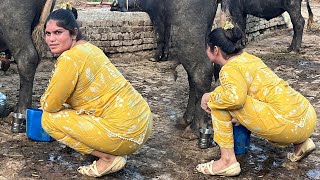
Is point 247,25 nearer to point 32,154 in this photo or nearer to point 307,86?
point 307,86

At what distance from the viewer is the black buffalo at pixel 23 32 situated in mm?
3811

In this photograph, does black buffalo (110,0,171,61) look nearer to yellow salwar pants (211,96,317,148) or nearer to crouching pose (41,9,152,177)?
yellow salwar pants (211,96,317,148)

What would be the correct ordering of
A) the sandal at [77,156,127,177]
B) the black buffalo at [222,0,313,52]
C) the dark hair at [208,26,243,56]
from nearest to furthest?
the sandal at [77,156,127,177]
the dark hair at [208,26,243,56]
the black buffalo at [222,0,313,52]

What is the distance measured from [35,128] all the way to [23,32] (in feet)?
2.45

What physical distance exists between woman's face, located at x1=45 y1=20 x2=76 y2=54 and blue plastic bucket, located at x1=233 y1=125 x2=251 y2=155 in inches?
49.2

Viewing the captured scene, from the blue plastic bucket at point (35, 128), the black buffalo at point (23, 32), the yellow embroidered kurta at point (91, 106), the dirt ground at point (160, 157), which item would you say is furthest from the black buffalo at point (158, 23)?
the yellow embroidered kurta at point (91, 106)

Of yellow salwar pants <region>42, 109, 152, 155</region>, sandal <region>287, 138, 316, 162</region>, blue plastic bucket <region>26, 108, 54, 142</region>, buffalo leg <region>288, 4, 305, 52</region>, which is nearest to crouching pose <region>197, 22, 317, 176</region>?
sandal <region>287, 138, 316, 162</region>

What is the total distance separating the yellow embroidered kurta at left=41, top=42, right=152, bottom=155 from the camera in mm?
2949

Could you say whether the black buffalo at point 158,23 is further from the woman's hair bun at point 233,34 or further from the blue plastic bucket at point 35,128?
the woman's hair bun at point 233,34

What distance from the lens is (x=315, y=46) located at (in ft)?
29.4

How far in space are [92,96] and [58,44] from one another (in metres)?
0.38

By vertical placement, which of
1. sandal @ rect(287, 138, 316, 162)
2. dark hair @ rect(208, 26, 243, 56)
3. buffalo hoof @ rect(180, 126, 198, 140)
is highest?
dark hair @ rect(208, 26, 243, 56)

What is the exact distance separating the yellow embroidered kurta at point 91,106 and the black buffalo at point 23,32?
3.02 ft

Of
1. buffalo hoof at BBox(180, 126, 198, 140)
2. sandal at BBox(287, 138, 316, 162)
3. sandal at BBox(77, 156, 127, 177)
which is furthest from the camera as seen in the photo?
buffalo hoof at BBox(180, 126, 198, 140)
